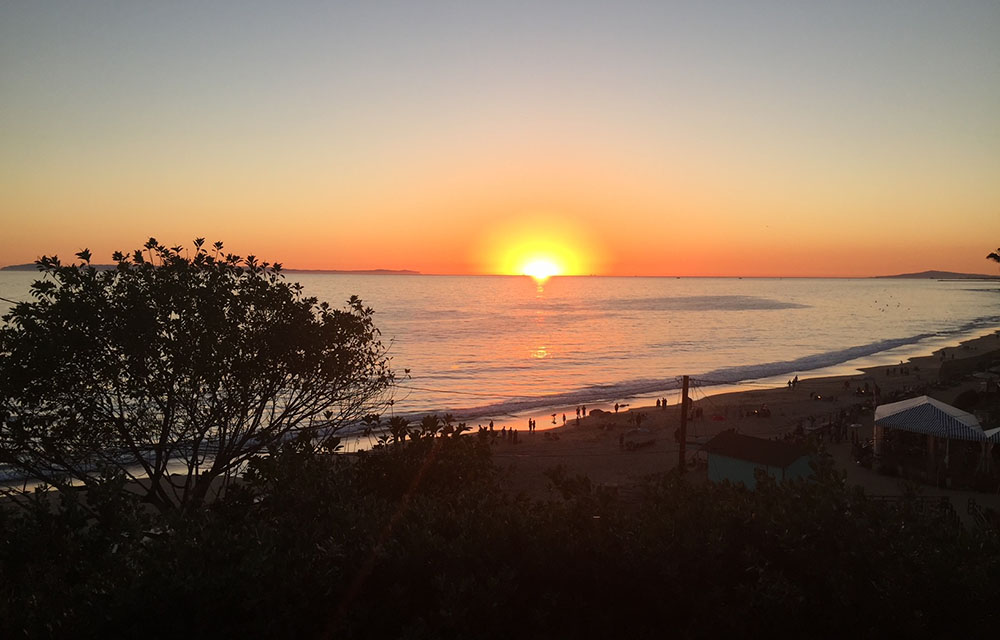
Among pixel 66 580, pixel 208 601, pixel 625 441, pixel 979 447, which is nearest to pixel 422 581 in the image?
pixel 208 601

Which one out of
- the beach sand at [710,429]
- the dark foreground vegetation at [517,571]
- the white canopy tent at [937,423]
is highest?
the dark foreground vegetation at [517,571]

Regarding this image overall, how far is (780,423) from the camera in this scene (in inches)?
1555

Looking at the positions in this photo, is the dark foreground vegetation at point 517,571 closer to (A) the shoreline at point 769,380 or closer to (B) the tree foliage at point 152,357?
(B) the tree foliage at point 152,357

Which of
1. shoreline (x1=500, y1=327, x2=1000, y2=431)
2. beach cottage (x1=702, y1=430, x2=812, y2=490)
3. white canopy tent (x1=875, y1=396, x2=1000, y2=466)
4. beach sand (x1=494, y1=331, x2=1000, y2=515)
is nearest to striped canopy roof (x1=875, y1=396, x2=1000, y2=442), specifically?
white canopy tent (x1=875, y1=396, x2=1000, y2=466)

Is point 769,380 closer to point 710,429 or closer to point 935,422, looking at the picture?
point 710,429

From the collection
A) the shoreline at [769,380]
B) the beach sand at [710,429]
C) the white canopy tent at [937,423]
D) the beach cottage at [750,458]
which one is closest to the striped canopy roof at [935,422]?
the white canopy tent at [937,423]

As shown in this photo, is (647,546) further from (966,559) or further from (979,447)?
(979,447)

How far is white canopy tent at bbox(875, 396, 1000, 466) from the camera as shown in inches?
843

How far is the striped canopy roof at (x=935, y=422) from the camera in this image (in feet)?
70.3

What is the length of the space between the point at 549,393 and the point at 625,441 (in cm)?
1907

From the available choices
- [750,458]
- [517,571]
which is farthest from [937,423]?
[517,571]

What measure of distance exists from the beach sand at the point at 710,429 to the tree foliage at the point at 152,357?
30.8ft

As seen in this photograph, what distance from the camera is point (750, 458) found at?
2164 centimetres

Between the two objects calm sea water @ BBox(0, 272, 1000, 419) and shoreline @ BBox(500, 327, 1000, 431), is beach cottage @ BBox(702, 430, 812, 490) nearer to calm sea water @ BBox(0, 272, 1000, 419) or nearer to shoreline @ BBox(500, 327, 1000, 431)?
shoreline @ BBox(500, 327, 1000, 431)
